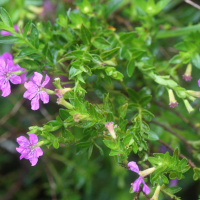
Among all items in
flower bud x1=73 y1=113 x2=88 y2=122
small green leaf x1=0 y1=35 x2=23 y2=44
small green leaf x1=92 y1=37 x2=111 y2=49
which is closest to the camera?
flower bud x1=73 y1=113 x2=88 y2=122

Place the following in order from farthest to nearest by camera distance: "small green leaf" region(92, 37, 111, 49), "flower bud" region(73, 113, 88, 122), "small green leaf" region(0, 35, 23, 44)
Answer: "small green leaf" region(92, 37, 111, 49) < "small green leaf" region(0, 35, 23, 44) < "flower bud" region(73, 113, 88, 122)

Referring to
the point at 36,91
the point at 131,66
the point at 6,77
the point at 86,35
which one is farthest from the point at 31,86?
the point at 131,66

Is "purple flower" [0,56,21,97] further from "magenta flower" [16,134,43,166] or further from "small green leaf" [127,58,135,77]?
"small green leaf" [127,58,135,77]

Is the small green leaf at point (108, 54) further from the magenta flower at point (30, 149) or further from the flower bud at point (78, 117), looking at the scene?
the magenta flower at point (30, 149)

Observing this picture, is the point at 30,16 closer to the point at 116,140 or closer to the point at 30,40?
the point at 30,40

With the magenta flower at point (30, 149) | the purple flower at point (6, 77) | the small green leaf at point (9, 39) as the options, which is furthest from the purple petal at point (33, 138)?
the small green leaf at point (9, 39)

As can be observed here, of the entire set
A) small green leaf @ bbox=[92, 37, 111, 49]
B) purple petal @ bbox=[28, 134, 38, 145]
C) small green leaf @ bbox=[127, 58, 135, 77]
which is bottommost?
purple petal @ bbox=[28, 134, 38, 145]

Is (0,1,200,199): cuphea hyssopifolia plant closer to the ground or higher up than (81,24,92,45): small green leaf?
closer to the ground

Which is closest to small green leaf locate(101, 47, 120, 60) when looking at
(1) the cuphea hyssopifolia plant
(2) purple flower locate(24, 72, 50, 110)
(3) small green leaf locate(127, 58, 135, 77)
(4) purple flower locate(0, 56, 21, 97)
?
(1) the cuphea hyssopifolia plant

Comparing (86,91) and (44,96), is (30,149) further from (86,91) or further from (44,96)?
(86,91)
